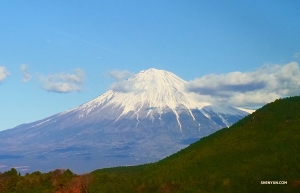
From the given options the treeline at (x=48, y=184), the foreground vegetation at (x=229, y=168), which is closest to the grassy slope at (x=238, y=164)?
the foreground vegetation at (x=229, y=168)

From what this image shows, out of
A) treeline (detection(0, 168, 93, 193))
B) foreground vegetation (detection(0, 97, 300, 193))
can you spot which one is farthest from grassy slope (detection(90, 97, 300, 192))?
treeline (detection(0, 168, 93, 193))

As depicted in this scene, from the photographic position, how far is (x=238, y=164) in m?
39.3

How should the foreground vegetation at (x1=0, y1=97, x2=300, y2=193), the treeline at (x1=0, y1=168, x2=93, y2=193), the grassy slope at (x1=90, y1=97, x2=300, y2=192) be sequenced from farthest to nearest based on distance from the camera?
the treeline at (x1=0, y1=168, x2=93, y2=193) < the foreground vegetation at (x1=0, y1=97, x2=300, y2=193) < the grassy slope at (x1=90, y1=97, x2=300, y2=192)

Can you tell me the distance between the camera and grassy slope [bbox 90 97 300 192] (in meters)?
35.3

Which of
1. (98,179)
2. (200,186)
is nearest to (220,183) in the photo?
(200,186)

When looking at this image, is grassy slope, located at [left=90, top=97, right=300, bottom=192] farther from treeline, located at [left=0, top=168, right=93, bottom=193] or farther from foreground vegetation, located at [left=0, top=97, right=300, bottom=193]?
treeline, located at [left=0, top=168, right=93, bottom=193]

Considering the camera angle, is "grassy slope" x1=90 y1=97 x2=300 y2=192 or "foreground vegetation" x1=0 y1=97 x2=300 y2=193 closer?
"grassy slope" x1=90 y1=97 x2=300 y2=192

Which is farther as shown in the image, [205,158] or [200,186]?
[205,158]

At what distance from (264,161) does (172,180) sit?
8.39 metres

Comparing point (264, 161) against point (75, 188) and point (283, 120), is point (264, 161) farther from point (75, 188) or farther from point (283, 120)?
point (75, 188)

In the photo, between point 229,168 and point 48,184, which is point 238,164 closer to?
point 229,168

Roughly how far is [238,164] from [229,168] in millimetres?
1023

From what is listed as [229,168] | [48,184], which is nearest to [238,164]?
[229,168]

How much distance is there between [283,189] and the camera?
32125 millimetres
